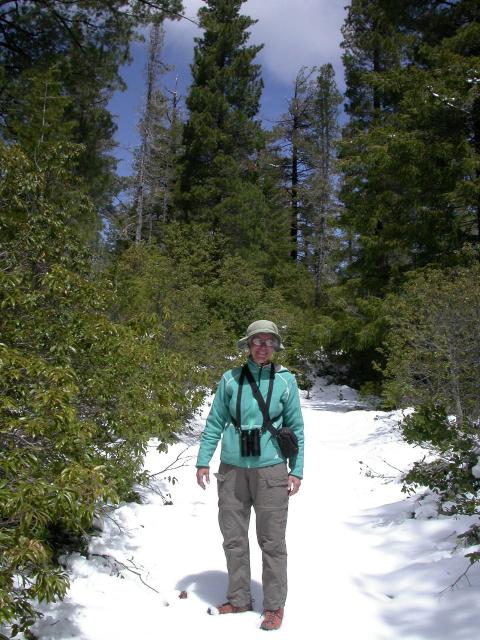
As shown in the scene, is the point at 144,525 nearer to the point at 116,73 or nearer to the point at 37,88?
the point at 37,88

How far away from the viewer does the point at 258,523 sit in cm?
351

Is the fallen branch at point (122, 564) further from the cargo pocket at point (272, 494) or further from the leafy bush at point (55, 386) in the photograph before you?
the cargo pocket at point (272, 494)

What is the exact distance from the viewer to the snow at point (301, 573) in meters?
3.39

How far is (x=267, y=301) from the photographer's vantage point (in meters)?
18.2

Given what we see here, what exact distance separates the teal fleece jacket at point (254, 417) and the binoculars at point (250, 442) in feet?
0.11

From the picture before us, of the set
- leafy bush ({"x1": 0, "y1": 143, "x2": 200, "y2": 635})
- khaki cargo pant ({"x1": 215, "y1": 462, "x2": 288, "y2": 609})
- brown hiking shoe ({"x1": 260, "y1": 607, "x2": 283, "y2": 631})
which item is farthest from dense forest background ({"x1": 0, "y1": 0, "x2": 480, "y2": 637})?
brown hiking shoe ({"x1": 260, "y1": 607, "x2": 283, "y2": 631})

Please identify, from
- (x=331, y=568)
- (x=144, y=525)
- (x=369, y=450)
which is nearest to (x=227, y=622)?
(x=331, y=568)

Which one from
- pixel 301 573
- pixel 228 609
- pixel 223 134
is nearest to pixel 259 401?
pixel 228 609

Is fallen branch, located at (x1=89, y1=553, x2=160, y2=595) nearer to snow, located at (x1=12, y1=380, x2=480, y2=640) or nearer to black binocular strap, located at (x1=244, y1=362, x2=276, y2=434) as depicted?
snow, located at (x1=12, y1=380, x2=480, y2=640)

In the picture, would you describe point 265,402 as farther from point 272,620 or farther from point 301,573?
point 301,573

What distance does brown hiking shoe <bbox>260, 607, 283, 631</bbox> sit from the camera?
3.34 m

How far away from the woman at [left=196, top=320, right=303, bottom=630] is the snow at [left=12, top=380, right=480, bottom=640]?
25 cm

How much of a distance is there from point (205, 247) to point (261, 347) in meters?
17.3

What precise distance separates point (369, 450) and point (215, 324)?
3995 millimetres
